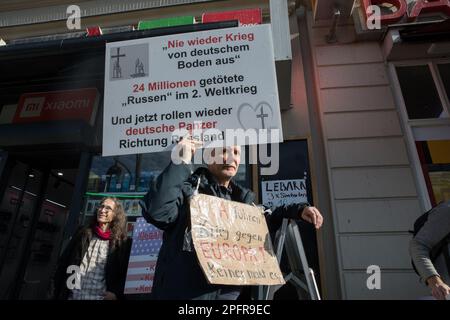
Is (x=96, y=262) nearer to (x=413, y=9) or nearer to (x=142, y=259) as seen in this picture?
(x=142, y=259)

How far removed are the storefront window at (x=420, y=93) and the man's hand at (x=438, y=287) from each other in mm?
3428

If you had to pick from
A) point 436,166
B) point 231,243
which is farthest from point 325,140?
point 231,243

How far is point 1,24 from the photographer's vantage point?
6.34 meters

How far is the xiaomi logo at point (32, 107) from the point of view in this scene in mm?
5281

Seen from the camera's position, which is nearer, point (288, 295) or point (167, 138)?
point (167, 138)

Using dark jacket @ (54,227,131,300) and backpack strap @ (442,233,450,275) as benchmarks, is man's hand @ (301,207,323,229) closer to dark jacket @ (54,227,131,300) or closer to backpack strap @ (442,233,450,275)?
backpack strap @ (442,233,450,275)

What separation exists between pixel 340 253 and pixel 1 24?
7.37 metres

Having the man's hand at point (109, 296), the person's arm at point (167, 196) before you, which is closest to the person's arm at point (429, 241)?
the person's arm at point (167, 196)

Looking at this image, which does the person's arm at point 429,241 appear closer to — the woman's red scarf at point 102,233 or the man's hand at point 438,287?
the man's hand at point 438,287

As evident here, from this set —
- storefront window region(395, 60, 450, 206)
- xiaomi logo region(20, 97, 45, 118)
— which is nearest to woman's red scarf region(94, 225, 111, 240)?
xiaomi logo region(20, 97, 45, 118)

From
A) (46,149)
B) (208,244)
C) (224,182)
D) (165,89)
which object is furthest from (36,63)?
(208,244)

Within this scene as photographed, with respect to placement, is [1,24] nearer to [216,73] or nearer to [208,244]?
[216,73]

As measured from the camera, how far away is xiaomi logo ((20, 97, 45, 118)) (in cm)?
528

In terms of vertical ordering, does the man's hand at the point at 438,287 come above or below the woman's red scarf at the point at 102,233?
below
